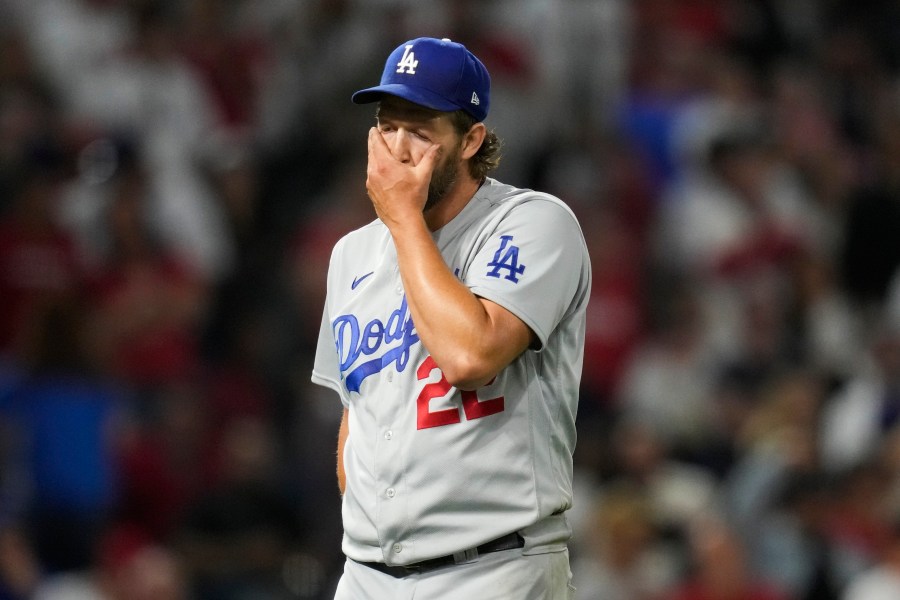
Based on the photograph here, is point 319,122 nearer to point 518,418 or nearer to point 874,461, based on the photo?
point 874,461

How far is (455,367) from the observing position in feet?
8.77

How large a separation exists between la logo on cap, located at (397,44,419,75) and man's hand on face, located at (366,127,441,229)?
5.9 inches

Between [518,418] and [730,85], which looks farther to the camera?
[730,85]

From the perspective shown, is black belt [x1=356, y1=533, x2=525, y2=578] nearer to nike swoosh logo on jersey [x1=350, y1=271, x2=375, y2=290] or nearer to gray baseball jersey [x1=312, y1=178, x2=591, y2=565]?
gray baseball jersey [x1=312, y1=178, x2=591, y2=565]

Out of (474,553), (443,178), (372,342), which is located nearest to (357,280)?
(372,342)

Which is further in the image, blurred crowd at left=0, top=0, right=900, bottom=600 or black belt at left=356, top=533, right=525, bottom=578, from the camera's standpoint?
blurred crowd at left=0, top=0, right=900, bottom=600

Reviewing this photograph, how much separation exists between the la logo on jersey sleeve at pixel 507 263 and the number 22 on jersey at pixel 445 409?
0.22 metres

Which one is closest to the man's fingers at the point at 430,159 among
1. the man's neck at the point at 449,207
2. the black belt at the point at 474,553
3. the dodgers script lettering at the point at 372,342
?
the man's neck at the point at 449,207

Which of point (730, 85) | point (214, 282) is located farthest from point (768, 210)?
point (214, 282)

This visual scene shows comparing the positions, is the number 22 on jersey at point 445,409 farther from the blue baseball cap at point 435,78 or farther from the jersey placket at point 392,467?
the blue baseball cap at point 435,78

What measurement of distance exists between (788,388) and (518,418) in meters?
4.75

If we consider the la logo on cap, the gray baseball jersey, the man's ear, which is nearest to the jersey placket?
the gray baseball jersey

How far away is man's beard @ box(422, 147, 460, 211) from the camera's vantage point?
2.94 m

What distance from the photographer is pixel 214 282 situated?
7359 millimetres
